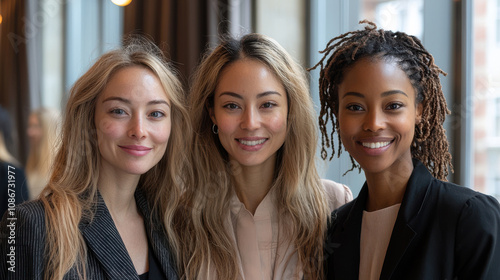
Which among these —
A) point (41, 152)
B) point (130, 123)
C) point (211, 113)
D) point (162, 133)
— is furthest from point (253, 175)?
point (41, 152)

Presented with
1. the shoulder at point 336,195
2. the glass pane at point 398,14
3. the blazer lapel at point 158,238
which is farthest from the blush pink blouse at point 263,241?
the glass pane at point 398,14

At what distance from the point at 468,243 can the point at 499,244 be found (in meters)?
0.07

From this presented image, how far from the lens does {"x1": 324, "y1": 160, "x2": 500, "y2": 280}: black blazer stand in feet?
3.95

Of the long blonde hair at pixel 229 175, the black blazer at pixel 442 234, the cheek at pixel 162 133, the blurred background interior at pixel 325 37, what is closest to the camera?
the black blazer at pixel 442 234

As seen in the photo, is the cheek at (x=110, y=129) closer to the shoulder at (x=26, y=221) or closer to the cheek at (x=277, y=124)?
the shoulder at (x=26, y=221)

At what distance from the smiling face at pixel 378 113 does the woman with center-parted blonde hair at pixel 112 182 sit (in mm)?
627

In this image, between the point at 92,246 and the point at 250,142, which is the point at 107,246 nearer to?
the point at 92,246

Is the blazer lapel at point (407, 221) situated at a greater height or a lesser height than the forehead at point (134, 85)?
lesser

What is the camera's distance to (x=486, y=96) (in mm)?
2070

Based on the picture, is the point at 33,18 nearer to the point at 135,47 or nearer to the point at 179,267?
the point at 135,47

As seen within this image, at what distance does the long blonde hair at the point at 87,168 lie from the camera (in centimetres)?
149

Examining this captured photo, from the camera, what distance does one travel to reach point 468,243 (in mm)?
1216

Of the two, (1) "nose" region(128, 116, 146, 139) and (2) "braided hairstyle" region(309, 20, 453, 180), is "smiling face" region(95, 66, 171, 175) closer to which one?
(1) "nose" region(128, 116, 146, 139)

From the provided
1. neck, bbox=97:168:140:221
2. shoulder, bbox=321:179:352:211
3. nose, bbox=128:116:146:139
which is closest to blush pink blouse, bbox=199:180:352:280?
shoulder, bbox=321:179:352:211
